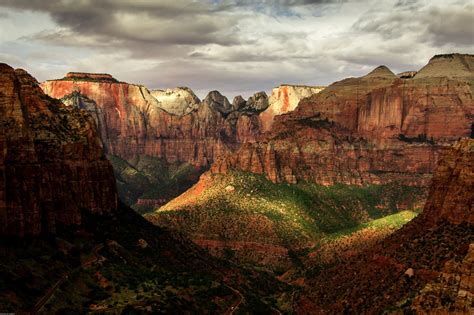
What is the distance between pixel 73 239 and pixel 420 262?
4874 centimetres

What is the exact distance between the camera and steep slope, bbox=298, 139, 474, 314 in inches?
3423

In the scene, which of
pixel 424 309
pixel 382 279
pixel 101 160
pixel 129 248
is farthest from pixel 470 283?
pixel 101 160

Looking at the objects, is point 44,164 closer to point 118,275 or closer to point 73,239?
point 73,239

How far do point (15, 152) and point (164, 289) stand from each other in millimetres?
26917

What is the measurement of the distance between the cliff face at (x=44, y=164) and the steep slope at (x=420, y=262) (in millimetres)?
38295

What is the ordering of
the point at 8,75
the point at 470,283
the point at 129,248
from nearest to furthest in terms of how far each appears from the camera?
the point at 470,283, the point at 8,75, the point at 129,248

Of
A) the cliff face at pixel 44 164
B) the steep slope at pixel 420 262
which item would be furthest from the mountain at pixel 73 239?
the steep slope at pixel 420 262

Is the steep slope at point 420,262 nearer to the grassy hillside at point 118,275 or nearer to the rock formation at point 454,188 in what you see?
the rock formation at point 454,188

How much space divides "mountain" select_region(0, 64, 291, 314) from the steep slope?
13.1m

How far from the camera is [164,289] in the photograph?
98.3 m

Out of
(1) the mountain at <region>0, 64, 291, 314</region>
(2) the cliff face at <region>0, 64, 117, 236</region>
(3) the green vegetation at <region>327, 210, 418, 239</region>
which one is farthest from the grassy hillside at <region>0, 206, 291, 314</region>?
(3) the green vegetation at <region>327, 210, 418, 239</region>

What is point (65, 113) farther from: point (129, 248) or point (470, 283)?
point (470, 283)

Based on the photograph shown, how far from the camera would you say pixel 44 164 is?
10356cm

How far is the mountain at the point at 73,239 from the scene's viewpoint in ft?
291
